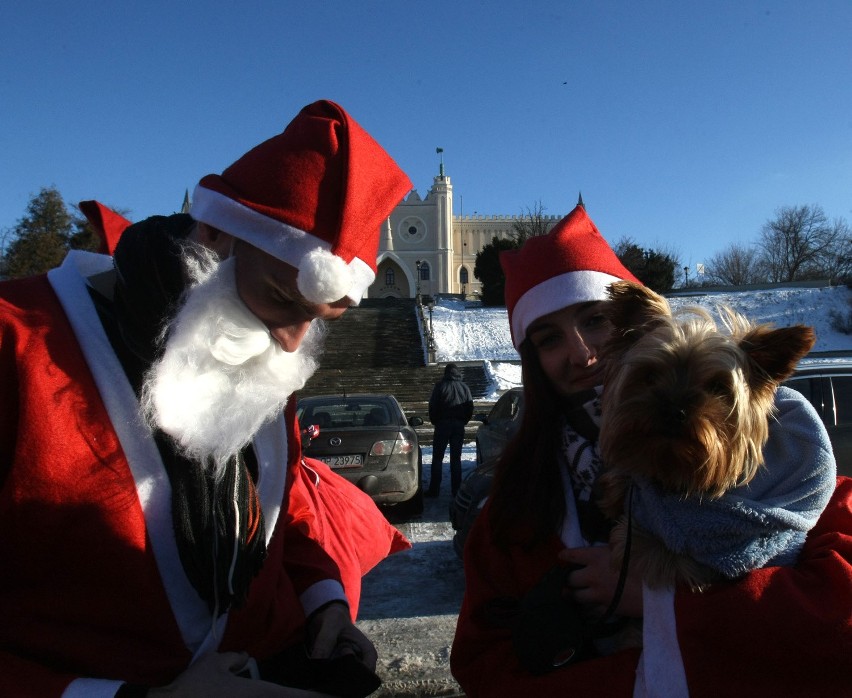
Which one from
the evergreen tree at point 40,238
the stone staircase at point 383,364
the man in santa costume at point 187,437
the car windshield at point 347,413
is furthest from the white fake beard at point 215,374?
the evergreen tree at point 40,238

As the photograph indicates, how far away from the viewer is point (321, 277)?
1.83 m

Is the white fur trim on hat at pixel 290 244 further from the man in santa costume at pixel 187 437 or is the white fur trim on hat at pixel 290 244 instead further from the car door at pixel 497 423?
the car door at pixel 497 423

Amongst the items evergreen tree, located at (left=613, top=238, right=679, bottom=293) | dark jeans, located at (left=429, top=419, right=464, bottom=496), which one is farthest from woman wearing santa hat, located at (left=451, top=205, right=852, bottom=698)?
evergreen tree, located at (left=613, top=238, right=679, bottom=293)

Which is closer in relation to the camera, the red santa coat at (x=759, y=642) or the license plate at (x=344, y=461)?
the red santa coat at (x=759, y=642)

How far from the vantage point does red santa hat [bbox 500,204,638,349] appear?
2271mm

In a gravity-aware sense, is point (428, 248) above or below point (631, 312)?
above

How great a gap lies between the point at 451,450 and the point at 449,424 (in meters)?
0.42

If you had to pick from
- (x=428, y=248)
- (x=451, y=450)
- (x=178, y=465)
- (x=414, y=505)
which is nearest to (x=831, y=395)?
(x=414, y=505)

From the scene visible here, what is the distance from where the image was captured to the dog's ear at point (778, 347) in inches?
59.7

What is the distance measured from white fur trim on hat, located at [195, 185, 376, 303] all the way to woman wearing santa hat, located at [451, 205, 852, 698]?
747 mm

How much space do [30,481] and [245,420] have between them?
523 millimetres

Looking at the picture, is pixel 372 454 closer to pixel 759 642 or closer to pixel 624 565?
pixel 624 565

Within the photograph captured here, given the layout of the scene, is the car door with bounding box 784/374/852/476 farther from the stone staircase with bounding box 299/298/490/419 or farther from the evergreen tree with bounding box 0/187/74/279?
the evergreen tree with bounding box 0/187/74/279

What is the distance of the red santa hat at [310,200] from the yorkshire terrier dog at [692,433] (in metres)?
0.83
